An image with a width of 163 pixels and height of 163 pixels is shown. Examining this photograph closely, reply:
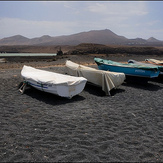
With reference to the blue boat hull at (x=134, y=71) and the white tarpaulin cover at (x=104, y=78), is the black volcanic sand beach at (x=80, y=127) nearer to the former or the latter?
the white tarpaulin cover at (x=104, y=78)

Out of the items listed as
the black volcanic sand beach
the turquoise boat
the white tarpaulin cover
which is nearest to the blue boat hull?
the turquoise boat

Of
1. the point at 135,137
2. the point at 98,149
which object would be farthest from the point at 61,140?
the point at 135,137

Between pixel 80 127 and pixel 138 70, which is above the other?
pixel 138 70

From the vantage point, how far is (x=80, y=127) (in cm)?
493

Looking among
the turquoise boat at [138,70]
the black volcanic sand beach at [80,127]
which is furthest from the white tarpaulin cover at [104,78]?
the turquoise boat at [138,70]

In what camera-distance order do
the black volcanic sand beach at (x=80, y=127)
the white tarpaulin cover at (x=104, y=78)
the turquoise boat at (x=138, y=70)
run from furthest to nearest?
1. the turquoise boat at (x=138, y=70)
2. the white tarpaulin cover at (x=104, y=78)
3. the black volcanic sand beach at (x=80, y=127)

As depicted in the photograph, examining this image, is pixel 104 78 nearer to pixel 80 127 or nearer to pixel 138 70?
pixel 138 70

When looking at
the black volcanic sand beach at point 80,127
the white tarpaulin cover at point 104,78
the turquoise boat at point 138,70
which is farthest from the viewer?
the turquoise boat at point 138,70

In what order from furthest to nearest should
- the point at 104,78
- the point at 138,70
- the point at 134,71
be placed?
the point at 134,71 → the point at 138,70 → the point at 104,78

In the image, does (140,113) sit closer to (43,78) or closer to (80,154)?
(80,154)

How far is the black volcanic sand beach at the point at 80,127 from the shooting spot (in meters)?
Answer: 3.72

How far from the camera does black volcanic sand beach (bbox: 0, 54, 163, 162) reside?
3.72 metres

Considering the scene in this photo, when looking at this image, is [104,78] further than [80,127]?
Yes

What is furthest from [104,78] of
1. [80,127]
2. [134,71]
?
[80,127]
